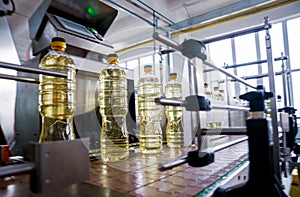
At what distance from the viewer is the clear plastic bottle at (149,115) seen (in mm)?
1087

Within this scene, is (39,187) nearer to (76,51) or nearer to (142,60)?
(76,51)

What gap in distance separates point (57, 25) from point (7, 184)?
70 cm

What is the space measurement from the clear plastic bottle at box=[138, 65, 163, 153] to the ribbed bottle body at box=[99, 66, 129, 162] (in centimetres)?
14

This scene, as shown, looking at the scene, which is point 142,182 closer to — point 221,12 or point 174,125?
point 174,125

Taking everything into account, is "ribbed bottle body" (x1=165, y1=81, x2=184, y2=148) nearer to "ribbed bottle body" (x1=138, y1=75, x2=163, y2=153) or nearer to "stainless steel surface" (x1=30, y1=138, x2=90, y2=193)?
"ribbed bottle body" (x1=138, y1=75, x2=163, y2=153)

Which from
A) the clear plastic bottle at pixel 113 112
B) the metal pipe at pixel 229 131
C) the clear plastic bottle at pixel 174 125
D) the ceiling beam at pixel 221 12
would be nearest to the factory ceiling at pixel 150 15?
the ceiling beam at pixel 221 12

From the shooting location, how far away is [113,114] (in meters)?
0.99

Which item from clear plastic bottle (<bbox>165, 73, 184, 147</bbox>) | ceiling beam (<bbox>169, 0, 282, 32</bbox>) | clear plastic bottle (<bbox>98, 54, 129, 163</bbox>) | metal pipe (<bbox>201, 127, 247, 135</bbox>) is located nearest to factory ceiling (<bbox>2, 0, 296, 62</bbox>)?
ceiling beam (<bbox>169, 0, 282, 32</bbox>)

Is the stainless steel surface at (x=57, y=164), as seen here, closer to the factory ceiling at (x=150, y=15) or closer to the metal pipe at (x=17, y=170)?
the metal pipe at (x=17, y=170)

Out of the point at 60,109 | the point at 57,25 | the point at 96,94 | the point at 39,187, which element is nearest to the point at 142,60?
the point at 96,94

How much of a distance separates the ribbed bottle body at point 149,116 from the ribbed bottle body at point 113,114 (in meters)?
0.14

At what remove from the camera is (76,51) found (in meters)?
1.04

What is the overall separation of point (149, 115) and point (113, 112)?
0.75 ft

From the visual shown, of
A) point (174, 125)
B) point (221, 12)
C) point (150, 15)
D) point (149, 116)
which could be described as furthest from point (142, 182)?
point (150, 15)
